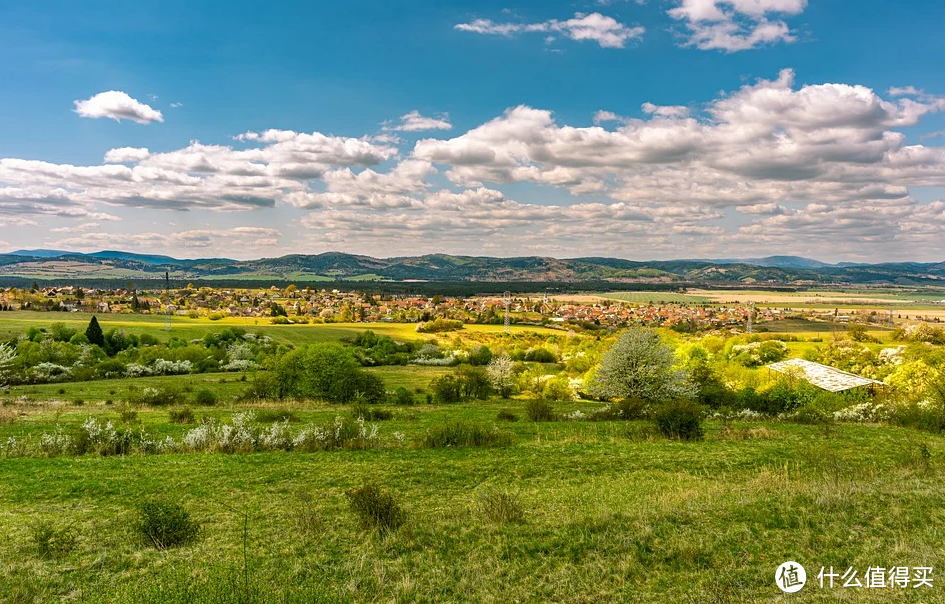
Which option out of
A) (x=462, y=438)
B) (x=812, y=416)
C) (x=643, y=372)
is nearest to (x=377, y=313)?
(x=643, y=372)

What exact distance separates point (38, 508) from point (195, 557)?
5.12m

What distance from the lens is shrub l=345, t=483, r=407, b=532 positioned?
8.50 metres

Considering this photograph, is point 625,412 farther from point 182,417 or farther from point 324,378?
point 182,417

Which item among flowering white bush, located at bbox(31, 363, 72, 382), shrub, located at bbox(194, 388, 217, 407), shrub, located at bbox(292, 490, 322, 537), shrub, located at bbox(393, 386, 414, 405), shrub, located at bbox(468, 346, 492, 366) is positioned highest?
shrub, located at bbox(292, 490, 322, 537)

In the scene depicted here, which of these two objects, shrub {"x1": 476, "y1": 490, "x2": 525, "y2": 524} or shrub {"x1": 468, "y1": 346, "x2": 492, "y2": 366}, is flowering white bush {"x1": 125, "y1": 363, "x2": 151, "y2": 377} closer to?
shrub {"x1": 468, "y1": 346, "x2": 492, "y2": 366}

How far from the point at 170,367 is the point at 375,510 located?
5043 cm

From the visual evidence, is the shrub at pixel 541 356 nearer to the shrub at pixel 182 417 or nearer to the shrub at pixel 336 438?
the shrub at pixel 182 417

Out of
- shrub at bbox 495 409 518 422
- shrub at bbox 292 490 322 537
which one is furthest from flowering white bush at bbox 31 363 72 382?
shrub at bbox 292 490 322 537

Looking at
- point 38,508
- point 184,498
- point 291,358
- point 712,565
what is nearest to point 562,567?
point 712,565

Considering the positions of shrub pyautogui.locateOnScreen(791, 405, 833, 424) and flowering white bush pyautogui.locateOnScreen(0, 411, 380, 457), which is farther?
shrub pyautogui.locateOnScreen(791, 405, 833, 424)

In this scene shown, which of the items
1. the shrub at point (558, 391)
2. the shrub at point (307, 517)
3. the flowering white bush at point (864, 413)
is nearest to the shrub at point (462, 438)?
the shrub at point (307, 517)

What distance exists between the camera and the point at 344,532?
8312 mm

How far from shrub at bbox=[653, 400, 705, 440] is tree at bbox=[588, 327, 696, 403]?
36.9 ft

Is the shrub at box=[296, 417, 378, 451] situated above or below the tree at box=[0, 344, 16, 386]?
above
